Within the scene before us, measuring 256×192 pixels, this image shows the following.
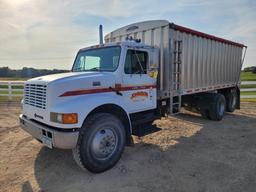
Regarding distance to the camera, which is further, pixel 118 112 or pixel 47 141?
pixel 118 112

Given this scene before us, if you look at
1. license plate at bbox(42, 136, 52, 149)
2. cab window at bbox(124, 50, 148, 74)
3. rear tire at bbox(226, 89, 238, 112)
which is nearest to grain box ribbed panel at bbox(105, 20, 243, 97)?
Answer: rear tire at bbox(226, 89, 238, 112)

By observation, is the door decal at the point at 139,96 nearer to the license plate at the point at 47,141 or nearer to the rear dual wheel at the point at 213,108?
the license plate at the point at 47,141

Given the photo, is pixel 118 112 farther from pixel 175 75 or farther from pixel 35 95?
pixel 175 75

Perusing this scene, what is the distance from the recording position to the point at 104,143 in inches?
167

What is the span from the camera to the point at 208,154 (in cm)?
499

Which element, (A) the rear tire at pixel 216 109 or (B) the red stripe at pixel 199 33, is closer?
(B) the red stripe at pixel 199 33

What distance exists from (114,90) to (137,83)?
74cm

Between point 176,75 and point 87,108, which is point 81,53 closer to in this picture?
point 87,108

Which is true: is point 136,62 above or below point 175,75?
above

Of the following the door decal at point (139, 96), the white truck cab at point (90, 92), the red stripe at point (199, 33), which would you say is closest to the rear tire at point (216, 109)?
the red stripe at point (199, 33)

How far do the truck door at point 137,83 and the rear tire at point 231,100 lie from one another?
6.19 metres

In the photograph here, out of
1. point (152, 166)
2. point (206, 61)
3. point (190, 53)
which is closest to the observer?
point (152, 166)

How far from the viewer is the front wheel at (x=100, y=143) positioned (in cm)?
391

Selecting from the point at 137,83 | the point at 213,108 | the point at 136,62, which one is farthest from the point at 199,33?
the point at 137,83
